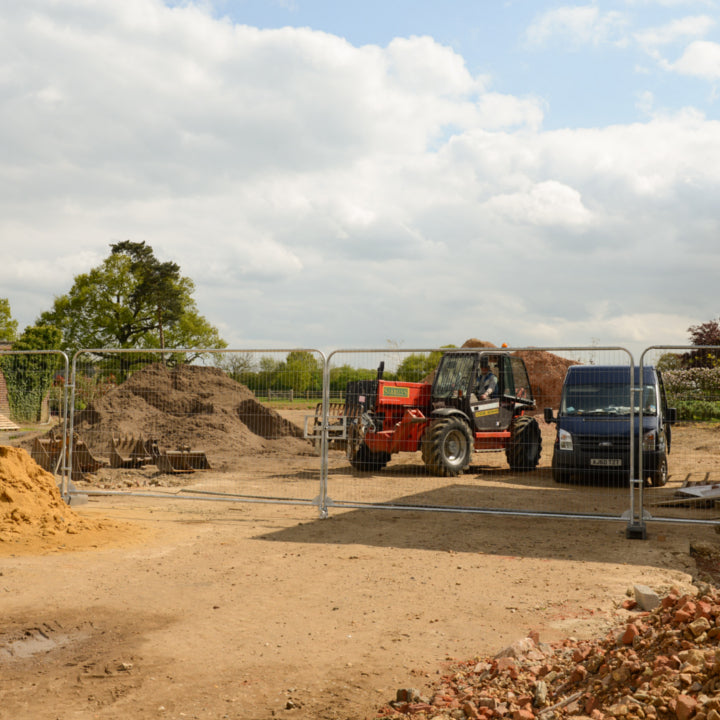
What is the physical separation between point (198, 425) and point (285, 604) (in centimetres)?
1538

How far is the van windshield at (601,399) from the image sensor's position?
13.2 m

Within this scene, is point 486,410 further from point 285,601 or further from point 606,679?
point 606,679

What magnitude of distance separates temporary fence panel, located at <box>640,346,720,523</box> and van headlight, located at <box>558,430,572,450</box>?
4.57 feet

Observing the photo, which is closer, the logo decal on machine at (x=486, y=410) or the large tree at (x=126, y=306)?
the logo decal on machine at (x=486, y=410)

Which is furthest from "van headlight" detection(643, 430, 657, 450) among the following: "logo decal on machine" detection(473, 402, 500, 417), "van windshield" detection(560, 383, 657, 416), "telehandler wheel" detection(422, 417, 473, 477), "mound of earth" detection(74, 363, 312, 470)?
"mound of earth" detection(74, 363, 312, 470)

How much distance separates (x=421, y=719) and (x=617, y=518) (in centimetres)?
626

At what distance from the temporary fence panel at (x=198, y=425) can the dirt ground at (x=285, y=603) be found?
7.91 ft

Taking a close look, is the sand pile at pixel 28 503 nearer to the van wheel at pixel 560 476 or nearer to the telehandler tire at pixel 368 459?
the telehandler tire at pixel 368 459

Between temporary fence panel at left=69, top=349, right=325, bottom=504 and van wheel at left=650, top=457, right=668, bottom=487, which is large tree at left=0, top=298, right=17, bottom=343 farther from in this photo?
van wheel at left=650, top=457, right=668, bottom=487

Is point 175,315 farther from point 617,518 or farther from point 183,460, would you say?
point 617,518

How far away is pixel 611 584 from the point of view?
7.18m

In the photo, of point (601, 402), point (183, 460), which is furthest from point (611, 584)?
point (183, 460)

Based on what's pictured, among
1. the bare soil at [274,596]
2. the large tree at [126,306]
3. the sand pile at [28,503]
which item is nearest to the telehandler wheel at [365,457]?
the bare soil at [274,596]

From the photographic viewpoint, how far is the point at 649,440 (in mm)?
12578
